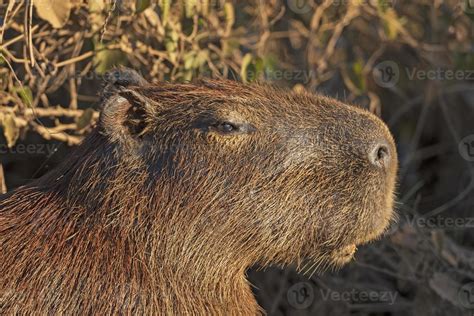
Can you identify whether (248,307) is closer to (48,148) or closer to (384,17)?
(48,148)

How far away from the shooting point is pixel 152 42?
4.89 meters

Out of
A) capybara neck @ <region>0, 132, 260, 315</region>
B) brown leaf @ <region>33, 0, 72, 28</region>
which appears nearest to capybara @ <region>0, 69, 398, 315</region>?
capybara neck @ <region>0, 132, 260, 315</region>

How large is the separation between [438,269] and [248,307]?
179 cm

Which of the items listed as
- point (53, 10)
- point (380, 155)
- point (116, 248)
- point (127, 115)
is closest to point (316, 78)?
point (53, 10)

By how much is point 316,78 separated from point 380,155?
8.82 ft

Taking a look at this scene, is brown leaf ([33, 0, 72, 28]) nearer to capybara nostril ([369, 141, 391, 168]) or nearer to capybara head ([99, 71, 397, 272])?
capybara head ([99, 71, 397, 272])

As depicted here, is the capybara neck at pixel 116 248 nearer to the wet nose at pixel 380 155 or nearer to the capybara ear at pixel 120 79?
the capybara ear at pixel 120 79

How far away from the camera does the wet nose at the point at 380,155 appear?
3166 mm

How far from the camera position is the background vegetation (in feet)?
14.5

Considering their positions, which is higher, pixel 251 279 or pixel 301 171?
pixel 301 171

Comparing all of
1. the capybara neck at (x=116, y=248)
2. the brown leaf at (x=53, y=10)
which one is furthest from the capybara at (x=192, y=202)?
the brown leaf at (x=53, y=10)

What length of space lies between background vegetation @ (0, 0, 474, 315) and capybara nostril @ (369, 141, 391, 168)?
1.38m

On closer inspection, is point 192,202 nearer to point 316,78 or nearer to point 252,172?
point 252,172

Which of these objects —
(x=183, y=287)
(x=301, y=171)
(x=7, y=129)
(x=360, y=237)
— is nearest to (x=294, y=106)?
(x=301, y=171)
